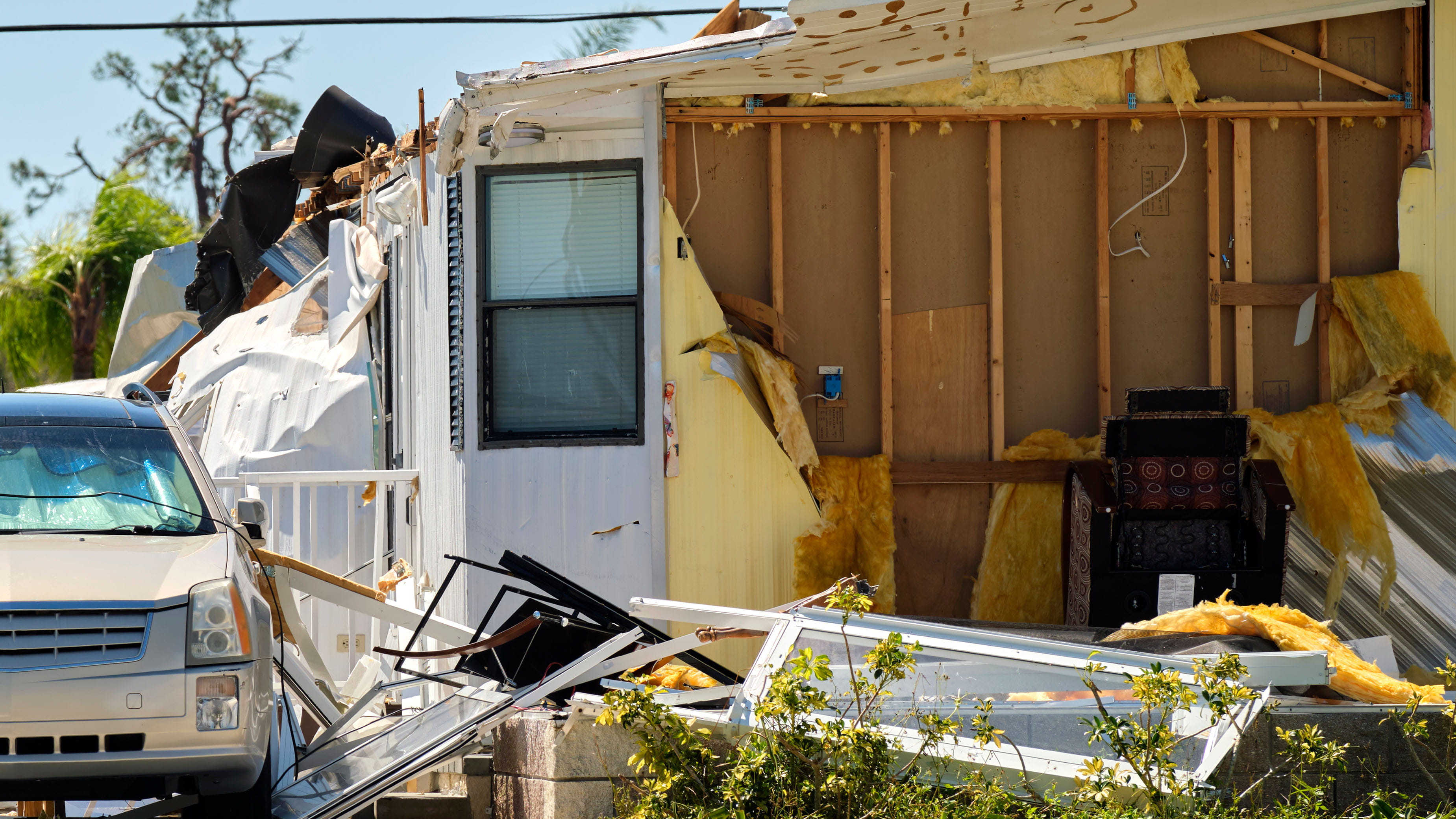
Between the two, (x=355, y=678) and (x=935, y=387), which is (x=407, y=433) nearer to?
(x=355, y=678)

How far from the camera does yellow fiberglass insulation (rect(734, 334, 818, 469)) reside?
7438mm

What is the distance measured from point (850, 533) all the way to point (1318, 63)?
3.98 m

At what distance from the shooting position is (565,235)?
7.59m

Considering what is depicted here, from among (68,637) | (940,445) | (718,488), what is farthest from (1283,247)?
(68,637)

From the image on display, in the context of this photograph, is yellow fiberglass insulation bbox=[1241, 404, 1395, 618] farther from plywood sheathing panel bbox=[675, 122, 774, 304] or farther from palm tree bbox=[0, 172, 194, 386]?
palm tree bbox=[0, 172, 194, 386]

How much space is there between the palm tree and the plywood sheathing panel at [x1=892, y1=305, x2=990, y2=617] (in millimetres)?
26443

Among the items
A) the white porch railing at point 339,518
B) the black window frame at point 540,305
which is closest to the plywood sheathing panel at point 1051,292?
the black window frame at point 540,305

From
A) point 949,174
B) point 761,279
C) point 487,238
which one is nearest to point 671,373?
point 761,279

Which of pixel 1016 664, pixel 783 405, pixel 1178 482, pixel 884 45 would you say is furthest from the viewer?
pixel 783 405

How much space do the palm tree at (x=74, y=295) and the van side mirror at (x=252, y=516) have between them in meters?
26.8

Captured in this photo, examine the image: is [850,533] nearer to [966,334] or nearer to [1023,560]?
[1023,560]

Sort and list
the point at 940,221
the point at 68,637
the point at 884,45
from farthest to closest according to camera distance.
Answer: the point at 940,221 → the point at 884,45 → the point at 68,637

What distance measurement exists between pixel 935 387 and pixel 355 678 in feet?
12.6

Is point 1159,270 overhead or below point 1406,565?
overhead
